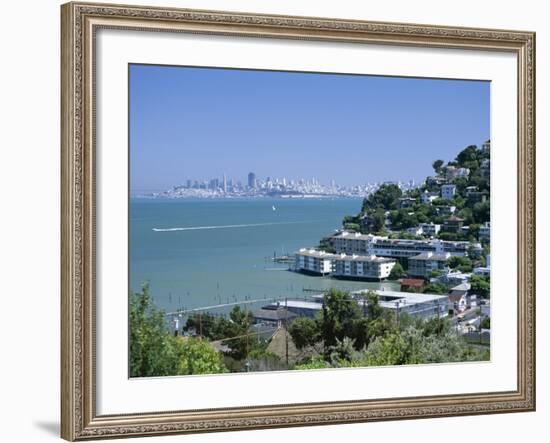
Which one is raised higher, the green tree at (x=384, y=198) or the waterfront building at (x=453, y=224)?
the green tree at (x=384, y=198)

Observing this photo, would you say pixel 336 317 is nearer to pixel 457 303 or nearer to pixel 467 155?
pixel 457 303

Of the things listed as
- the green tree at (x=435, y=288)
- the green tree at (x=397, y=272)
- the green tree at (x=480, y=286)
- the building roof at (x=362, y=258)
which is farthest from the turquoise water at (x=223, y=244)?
the green tree at (x=480, y=286)

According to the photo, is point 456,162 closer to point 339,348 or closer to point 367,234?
point 367,234

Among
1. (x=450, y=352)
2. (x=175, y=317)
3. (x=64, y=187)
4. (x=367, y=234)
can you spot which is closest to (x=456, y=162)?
(x=367, y=234)

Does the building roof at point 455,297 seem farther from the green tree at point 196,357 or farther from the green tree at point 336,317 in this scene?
the green tree at point 196,357

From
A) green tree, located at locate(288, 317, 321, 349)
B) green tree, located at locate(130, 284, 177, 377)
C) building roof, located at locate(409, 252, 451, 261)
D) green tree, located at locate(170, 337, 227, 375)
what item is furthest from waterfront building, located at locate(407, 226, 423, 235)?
green tree, located at locate(130, 284, 177, 377)
